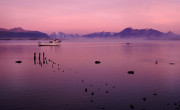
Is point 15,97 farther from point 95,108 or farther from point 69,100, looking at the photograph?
point 95,108

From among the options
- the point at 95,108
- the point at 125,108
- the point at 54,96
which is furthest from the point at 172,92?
the point at 54,96

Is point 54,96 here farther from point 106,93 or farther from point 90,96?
point 106,93

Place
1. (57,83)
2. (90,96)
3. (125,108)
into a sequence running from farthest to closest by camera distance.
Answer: (57,83) < (90,96) < (125,108)

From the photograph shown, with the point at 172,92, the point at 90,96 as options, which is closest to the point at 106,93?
the point at 90,96

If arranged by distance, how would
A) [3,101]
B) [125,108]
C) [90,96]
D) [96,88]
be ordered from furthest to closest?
1. [96,88]
2. [90,96]
3. [3,101]
4. [125,108]

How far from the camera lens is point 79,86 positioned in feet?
106

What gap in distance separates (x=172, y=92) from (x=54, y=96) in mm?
16768

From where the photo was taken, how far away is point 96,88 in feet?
101

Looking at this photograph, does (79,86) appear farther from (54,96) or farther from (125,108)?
(125,108)

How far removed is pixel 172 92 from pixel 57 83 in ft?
61.3

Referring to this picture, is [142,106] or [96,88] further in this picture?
[96,88]

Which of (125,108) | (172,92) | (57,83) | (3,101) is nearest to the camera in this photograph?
(125,108)

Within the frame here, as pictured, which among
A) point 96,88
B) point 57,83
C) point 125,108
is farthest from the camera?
point 57,83

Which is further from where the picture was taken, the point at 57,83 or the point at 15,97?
the point at 57,83
